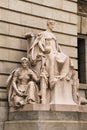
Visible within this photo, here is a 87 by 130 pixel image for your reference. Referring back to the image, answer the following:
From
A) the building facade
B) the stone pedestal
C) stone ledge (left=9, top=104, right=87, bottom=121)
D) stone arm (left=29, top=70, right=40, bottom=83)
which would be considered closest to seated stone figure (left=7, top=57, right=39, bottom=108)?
stone arm (left=29, top=70, right=40, bottom=83)

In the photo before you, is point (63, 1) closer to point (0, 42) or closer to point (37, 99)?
point (0, 42)

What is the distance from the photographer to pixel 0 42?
1881cm

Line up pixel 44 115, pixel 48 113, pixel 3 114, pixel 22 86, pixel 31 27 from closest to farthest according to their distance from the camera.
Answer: pixel 44 115 < pixel 48 113 < pixel 22 86 < pixel 3 114 < pixel 31 27

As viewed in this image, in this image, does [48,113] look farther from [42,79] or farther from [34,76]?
[34,76]

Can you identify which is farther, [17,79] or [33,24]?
[33,24]

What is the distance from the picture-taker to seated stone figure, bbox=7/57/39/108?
17594 millimetres

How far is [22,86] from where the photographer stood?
18047 mm

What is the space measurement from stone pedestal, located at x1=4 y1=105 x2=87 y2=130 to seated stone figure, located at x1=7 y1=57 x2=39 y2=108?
41 centimetres

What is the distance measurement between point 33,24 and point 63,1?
259 cm

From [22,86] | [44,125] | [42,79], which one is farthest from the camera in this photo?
[22,86]

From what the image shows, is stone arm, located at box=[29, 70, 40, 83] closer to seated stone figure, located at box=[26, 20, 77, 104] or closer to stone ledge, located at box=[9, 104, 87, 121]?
seated stone figure, located at box=[26, 20, 77, 104]

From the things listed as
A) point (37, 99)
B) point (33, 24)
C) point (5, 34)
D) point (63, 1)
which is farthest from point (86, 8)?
point (37, 99)

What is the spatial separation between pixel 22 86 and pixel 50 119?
187cm

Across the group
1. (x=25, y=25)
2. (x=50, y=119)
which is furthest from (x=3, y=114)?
(x=25, y=25)
